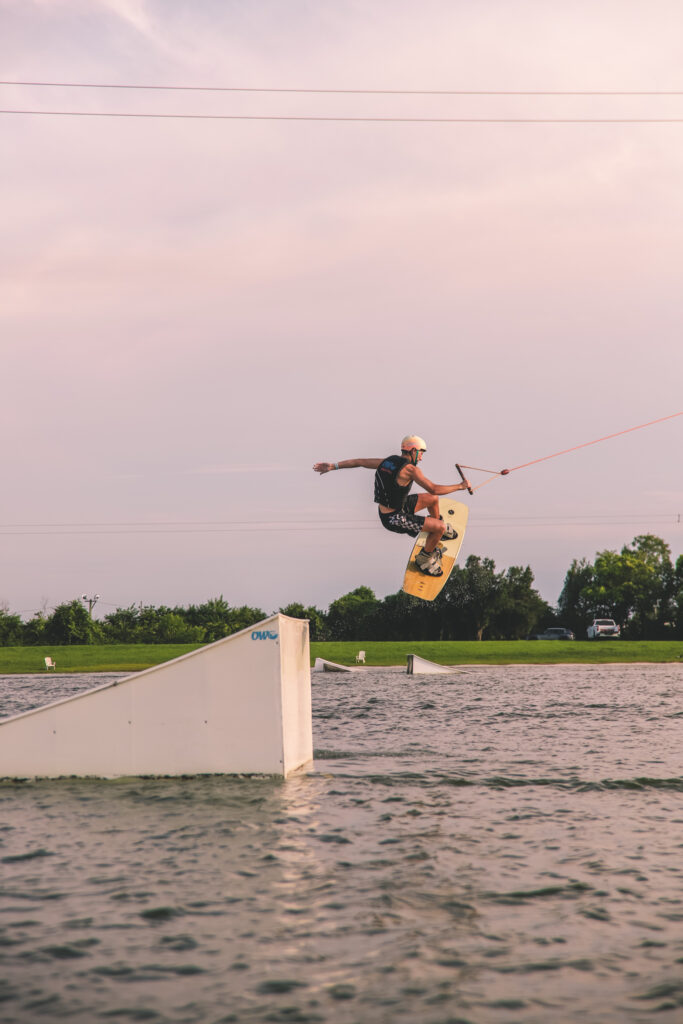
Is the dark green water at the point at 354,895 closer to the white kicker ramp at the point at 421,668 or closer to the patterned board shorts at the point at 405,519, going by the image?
the patterned board shorts at the point at 405,519

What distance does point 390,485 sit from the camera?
14.8m

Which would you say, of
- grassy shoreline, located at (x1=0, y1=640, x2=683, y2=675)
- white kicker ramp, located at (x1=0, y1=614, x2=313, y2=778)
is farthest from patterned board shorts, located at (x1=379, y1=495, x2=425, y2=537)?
grassy shoreline, located at (x1=0, y1=640, x2=683, y2=675)

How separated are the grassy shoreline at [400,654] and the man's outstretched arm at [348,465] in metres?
36.6

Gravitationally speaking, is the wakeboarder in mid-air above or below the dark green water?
above

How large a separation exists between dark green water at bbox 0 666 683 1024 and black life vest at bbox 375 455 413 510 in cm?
430

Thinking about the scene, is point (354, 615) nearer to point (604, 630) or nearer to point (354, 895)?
point (604, 630)

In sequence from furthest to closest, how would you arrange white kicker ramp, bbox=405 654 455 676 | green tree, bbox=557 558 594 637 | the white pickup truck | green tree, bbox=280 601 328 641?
green tree, bbox=557 558 594 637 < the white pickup truck < green tree, bbox=280 601 328 641 < white kicker ramp, bbox=405 654 455 676

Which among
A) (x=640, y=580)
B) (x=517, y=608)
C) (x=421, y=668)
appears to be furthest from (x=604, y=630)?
(x=421, y=668)

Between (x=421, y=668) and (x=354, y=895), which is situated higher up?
(x=354, y=895)

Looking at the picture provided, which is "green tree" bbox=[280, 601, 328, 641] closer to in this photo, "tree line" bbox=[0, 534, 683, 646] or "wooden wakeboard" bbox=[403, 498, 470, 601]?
"tree line" bbox=[0, 534, 683, 646]

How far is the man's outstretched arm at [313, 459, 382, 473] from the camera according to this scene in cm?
1452

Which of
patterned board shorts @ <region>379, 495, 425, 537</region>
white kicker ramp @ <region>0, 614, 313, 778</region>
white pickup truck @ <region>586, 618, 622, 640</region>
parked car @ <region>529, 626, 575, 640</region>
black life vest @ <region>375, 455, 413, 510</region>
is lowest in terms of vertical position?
parked car @ <region>529, 626, 575, 640</region>

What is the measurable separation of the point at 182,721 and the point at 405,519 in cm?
486

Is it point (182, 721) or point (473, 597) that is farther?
point (473, 597)
